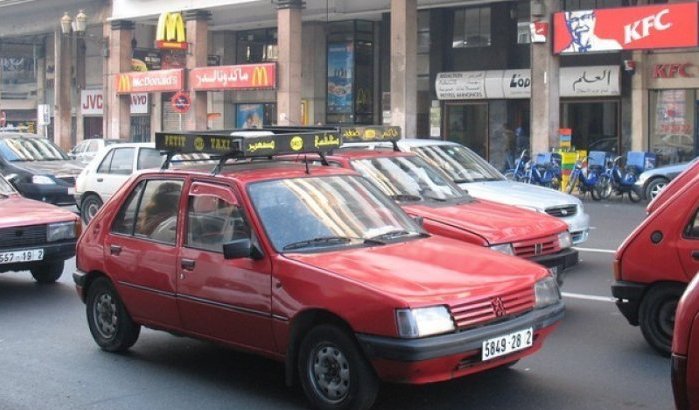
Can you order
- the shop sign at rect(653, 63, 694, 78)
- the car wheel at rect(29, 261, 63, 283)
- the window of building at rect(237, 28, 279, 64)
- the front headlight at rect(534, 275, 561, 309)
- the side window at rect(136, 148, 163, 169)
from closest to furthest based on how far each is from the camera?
the front headlight at rect(534, 275, 561, 309) < the car wheel at rect(29, 261, 63, 283) < the side window at rect(136, 148, 163, 169) < the shop sign at rect(653, 63, 694, 78) < the window of building at rect(237, 28, 279, 64)

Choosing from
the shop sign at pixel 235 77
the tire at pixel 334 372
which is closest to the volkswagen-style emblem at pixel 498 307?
the tire at pixel 334 372

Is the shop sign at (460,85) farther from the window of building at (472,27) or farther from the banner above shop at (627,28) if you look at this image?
the banner above shop at (627,28)

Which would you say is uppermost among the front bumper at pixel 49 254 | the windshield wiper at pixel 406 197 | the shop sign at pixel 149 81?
the shop sign at pixel 149 81

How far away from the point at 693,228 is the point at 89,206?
43.0ft

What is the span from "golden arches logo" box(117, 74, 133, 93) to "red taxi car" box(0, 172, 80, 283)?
2721 cm

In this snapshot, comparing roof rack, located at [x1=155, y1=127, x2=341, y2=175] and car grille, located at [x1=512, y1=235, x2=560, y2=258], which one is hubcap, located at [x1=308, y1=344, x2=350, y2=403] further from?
car grille, located at [x1=512, y1=235, x2=560, y2=258]

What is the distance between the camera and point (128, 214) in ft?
25.1

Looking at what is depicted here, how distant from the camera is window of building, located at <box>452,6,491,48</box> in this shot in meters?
31.5

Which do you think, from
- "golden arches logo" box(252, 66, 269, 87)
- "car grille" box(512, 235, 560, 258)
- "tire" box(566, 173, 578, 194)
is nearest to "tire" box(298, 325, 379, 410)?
"car grille" box(512, 235, 560, 258)

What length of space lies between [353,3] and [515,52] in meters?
5.93

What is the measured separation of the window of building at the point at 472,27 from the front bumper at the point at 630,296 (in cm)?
2477

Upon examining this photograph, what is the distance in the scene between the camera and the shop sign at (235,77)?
1251 inches

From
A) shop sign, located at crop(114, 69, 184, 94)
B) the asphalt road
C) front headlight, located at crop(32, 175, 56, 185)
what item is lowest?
the asphalt road

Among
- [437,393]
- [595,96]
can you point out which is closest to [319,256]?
[437,393]
